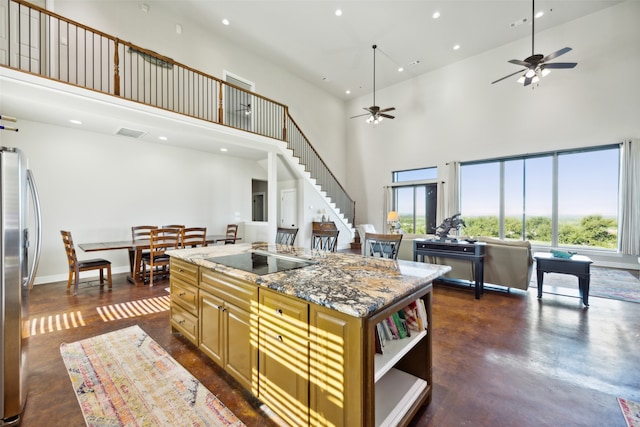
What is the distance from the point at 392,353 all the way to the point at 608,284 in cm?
582

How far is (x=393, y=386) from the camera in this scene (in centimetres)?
161

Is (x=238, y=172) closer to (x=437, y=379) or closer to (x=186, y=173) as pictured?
(x=186, y=173)

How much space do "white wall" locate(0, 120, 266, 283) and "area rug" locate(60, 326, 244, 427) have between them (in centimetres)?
342

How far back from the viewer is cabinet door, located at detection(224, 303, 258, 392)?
1.61m

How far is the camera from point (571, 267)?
11.5 ft

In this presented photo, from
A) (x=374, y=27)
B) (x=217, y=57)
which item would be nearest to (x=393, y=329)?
(x=374, y=27)

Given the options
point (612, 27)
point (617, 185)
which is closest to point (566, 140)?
point (617, 185)

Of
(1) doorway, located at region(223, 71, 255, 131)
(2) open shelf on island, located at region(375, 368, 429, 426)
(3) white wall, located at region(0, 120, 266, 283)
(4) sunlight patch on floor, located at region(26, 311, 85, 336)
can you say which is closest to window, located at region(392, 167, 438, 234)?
→ (1) doorway, located at region(223, 71, 255, 131)

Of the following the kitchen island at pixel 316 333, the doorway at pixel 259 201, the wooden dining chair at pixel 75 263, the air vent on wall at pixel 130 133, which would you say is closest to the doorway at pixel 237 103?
the doorway at pixel 259 201

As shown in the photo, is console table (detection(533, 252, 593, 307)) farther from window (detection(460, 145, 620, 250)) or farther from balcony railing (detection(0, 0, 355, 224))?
balcony railing (detection(0, 0, 355, 224))

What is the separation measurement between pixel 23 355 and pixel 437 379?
9.51 ft

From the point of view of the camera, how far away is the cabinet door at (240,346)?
5.27 ft

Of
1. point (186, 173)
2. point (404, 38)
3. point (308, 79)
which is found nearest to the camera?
point (186, 173)

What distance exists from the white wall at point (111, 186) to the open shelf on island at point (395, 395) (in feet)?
19.5
